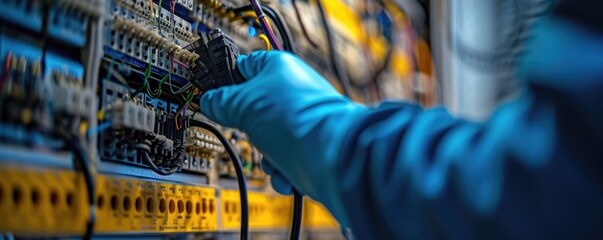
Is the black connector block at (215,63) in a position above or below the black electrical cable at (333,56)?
below

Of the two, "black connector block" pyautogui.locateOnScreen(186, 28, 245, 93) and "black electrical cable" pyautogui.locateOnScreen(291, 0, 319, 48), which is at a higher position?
"black electrical cable" pyautogui.locateOnScreen(291, 0, 319, 48)

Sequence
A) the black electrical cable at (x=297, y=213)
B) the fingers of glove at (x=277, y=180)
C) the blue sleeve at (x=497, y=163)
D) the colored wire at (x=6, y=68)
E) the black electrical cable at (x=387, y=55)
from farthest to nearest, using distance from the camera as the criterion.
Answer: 1. the black electrical cable at (x=387, y=55)
2. the black electrical cable at (x=297, y=213)
3. the fingers of glove at (x=277, y=180)
4. the colored wire at (x=6, y=68)
5. the blue sleeve at (x=497, y=163)

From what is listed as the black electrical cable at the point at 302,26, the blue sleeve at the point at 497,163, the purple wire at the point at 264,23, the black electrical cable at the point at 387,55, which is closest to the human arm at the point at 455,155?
the blue sleeve at the point at 497,163

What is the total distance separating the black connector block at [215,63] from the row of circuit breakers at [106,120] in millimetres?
21

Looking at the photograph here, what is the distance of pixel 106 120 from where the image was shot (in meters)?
0.67

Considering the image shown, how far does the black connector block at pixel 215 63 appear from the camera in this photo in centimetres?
77

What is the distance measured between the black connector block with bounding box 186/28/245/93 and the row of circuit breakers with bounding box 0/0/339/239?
0.07ft

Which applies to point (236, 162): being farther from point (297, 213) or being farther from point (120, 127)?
point (120, 127)

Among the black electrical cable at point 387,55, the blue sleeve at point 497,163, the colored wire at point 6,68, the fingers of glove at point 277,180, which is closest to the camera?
the blue sleeve at point 497,163

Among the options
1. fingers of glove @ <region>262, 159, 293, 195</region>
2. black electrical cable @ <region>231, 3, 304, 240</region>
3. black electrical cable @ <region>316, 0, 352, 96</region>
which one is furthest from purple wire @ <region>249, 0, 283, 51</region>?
black electrical cable @ <region>316, 0, 352, 96</region>

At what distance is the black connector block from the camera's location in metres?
0.77

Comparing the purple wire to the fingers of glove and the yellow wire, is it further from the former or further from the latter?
the fingers of glove

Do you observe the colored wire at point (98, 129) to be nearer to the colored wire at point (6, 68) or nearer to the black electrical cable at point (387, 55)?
the colored wire at point (6, 68)

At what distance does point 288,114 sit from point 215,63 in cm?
19
